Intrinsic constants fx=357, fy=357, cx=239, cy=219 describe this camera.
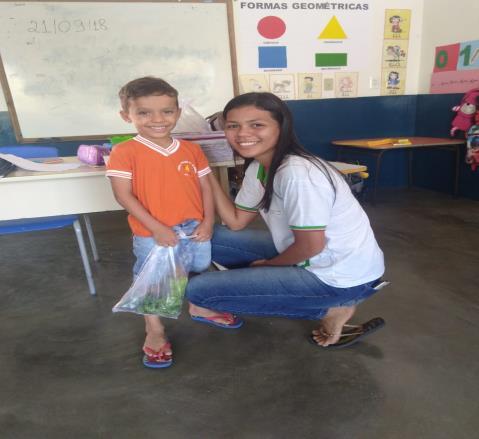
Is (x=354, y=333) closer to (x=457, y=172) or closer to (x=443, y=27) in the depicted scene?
(x=457, y=172)

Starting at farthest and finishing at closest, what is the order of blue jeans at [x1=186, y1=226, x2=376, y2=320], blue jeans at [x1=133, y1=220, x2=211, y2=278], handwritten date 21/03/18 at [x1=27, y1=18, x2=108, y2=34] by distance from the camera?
handwritten date 21/03/18 at [x1=27, y1=18, x2=108, y2=34] < blue jeans at [x1=133, y1=220, x2=211, y2=278] < blue jeans at [x1=186, y1=226, x2=376, y2=320]

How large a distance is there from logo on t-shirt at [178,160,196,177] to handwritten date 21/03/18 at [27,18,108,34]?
249 centimetres

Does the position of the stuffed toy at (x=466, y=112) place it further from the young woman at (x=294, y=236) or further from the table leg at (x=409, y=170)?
the young woman at (x=294, y=236)

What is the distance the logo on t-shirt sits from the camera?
1.24 m

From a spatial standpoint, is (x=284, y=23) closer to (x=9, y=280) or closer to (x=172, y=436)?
(x=9, y=280)

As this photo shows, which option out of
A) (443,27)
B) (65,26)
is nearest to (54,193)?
(65,26)

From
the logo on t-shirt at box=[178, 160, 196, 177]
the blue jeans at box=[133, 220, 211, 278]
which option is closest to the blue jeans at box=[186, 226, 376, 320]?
the blue jeans at box=[133, 220, 211, 278]

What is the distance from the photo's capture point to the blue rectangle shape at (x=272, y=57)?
11.1ft

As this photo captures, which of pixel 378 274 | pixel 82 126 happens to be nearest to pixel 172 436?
pixel 378 274

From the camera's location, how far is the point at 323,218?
3.42 feet

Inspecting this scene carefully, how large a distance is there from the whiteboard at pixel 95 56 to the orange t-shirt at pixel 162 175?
181cm

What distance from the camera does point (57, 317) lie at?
5.61ft

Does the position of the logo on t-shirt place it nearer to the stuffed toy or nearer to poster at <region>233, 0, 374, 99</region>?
poster at <region>233, 0, 374, 99</region>

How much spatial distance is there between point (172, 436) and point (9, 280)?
5.27ft
